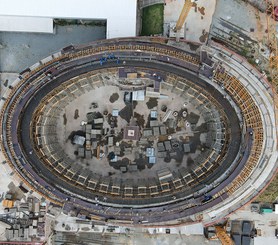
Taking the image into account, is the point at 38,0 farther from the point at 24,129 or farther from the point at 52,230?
the point at 52,230

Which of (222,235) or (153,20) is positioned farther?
(153,20)

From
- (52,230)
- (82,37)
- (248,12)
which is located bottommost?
(52,230)

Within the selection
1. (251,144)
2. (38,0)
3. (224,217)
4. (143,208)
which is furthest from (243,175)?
(38,0)

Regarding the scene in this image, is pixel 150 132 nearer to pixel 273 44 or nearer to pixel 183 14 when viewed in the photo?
pixel 183 14

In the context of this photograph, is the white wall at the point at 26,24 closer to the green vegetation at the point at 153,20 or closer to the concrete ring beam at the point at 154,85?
the concrete ring beam at the point at 154,85

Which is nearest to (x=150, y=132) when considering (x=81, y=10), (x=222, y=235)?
(x=222, y=235)
